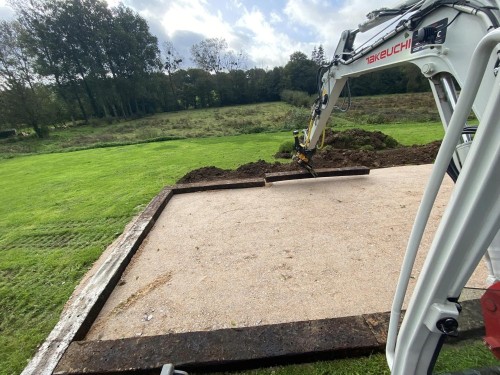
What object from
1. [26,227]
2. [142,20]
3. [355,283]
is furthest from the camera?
[142,20]

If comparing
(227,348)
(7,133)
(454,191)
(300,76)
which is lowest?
(7,133)

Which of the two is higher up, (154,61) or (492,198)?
(154,61)

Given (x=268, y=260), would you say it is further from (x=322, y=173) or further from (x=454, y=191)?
(x=322, y=173)

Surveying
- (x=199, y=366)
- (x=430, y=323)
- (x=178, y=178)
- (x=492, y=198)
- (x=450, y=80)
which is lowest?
(x=178, y=178)

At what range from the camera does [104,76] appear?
34.6 meters

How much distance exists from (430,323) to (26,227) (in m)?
6.18

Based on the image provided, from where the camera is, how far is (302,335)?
202 cm

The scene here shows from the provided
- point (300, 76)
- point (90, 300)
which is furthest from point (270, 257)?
point (300, 76)

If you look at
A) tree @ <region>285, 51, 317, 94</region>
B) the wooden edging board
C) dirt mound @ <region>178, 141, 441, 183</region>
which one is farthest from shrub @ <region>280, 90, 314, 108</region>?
the wooden edging board

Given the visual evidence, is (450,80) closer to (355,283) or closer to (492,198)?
(492,198)

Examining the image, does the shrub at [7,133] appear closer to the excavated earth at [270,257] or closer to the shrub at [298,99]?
the excavated earth at [270,257]

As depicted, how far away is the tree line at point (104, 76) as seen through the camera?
76.3ft

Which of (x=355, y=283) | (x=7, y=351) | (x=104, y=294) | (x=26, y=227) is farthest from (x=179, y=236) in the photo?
(x=26, y=227)

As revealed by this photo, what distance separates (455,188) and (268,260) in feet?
8.61
